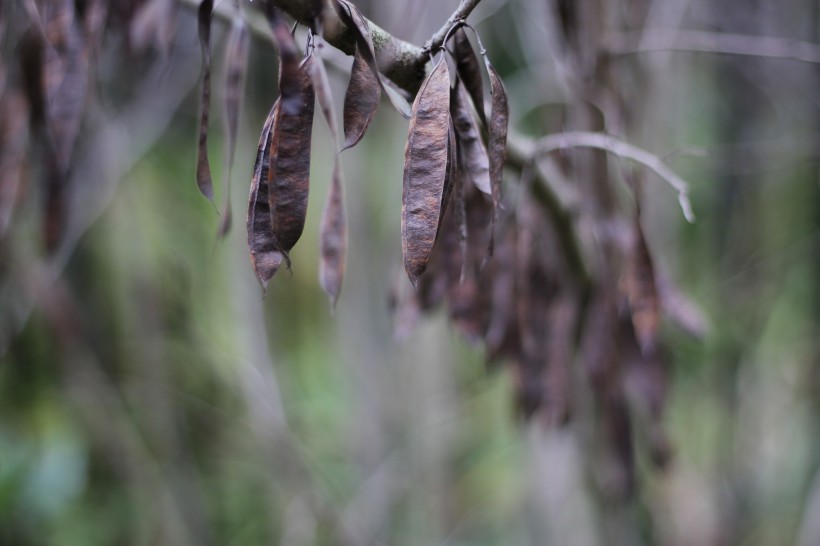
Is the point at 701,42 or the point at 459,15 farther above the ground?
the point at 701,42

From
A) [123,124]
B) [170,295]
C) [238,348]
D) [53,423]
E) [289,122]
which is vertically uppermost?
[123,124]

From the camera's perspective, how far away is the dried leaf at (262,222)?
46 cm

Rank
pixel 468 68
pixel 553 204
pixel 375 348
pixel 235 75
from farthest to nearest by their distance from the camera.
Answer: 1. pixel 375 348
2. pixel 553 204
3. pixel 235 75
4. pixel 468 68

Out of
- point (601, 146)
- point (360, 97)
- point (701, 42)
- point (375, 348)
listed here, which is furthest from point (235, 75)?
point (375, 348)

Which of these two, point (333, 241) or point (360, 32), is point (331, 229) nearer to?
point (333, 241)

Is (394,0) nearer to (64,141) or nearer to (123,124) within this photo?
(123,124)

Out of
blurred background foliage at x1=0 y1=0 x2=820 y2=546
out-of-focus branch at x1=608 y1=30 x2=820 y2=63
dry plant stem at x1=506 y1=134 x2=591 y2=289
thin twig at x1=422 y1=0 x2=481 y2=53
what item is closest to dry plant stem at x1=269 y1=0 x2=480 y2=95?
thin twig at x1=422 y1=0 x2=481 y2=53

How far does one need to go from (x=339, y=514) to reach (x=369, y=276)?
606 millimetres

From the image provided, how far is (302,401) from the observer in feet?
9.27

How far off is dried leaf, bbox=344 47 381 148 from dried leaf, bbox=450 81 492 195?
73mm

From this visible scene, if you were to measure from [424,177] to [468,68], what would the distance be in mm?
146

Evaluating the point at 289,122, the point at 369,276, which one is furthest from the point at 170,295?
the point at 289,122

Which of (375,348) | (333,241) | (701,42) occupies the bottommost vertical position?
(375,348)

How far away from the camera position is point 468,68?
1.79 feet
